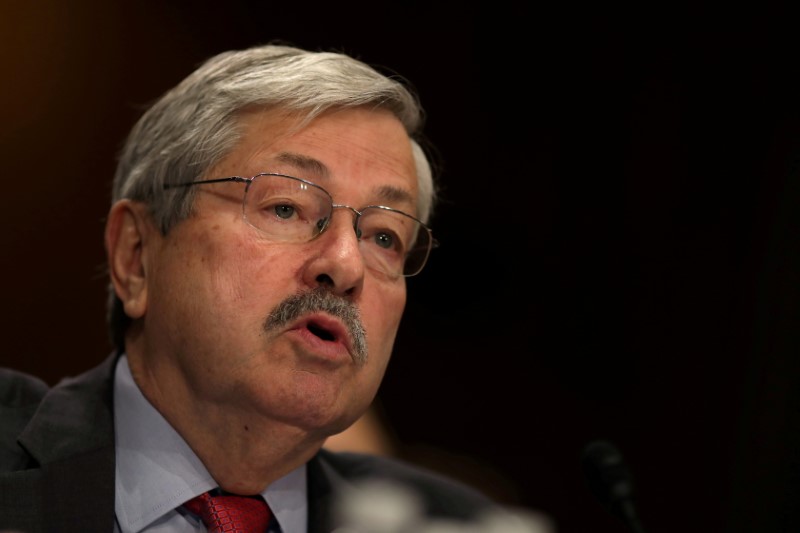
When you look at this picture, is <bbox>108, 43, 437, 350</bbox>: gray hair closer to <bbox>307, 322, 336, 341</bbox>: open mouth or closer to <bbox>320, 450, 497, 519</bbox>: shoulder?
<bbox>307, 322, 336, 341</bbox>: open mouth

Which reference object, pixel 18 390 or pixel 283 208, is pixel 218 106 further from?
pixel 18 390

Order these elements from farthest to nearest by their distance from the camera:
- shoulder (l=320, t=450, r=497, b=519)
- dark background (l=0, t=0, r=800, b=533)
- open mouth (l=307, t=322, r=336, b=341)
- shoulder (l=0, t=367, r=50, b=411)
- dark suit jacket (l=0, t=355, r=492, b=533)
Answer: dark background (l=0, t=0, r=800, b=533) < shoulder (l=320, t=450, r=497, b=519) < shoulder (l=0, t=367, r=50, b=411) < open mouth (l=307, t=322, r=336, b=341) < dark suit jacket (l=0, t=355, r=492, b=533)

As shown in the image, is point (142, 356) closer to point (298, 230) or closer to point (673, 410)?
point (298, 230)

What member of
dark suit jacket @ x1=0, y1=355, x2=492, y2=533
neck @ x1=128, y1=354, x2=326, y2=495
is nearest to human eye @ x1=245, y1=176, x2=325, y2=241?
neck @ x1=128, y1=354, x2=326, y2=495

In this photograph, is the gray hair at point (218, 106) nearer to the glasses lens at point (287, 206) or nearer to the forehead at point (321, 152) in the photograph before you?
the forehead at point (321, 152)

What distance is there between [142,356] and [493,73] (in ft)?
4.63

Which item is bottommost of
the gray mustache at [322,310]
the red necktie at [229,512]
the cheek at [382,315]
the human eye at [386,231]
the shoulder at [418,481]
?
the shoulder at [418,481]

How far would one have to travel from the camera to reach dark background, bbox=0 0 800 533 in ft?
7.77

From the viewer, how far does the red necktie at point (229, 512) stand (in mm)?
1522

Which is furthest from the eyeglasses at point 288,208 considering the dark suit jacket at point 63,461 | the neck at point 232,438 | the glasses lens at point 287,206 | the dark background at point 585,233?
the dark background at point 585,233

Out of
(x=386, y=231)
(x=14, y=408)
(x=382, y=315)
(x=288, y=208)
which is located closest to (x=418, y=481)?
(x=382, y=315)

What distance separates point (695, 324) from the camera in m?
2.45

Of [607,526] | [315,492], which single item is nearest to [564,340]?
[607,526]

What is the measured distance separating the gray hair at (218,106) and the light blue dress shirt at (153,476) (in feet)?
0.82
